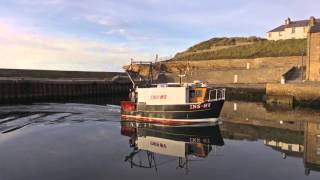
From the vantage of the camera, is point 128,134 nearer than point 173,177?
No

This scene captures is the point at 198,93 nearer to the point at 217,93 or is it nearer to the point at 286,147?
the point at 217,93

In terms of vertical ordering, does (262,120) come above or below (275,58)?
below

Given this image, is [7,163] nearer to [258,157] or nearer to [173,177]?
[173,177]

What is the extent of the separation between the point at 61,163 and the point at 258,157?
7.14m

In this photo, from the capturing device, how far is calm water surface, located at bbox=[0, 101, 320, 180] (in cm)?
1201

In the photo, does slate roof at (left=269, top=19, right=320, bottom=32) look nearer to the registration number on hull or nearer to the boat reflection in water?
the boat reflection in water

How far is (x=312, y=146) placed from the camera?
16.5m

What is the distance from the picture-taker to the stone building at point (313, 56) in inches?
1380

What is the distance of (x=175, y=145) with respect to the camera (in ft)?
53.8

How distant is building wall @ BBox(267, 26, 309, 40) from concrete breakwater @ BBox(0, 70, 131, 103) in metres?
23.6

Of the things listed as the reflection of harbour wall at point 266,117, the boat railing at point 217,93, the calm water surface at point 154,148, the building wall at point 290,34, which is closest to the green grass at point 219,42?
the building wall at point 290,34

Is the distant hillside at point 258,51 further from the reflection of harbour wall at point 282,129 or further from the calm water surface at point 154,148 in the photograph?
the calm water surface at point 154,148

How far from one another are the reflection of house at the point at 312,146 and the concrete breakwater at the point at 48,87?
26793 millimetres

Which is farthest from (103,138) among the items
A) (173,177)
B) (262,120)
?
(262,120)
